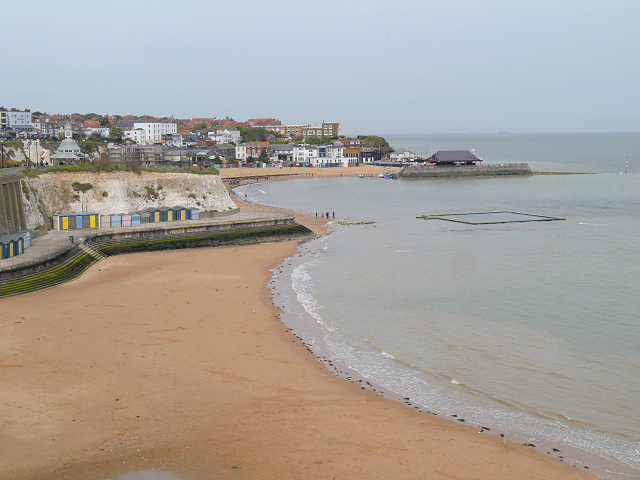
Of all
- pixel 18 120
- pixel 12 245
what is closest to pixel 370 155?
pixel 18 120

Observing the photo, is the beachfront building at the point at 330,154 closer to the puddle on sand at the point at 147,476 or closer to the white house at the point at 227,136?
the white house at the point at 227,136

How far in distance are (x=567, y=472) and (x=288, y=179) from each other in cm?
8478

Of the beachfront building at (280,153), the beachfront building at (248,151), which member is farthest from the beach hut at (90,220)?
the beachfront building at (280,153)

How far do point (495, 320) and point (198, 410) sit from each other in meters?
11.5

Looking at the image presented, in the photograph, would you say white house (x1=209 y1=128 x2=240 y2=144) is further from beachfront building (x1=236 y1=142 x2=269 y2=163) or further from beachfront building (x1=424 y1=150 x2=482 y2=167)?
beachfront building (x1=424 y1=150 x2=482 y2=167)

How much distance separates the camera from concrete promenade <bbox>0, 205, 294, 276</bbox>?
83.0 feet

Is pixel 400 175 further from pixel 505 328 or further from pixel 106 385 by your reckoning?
pixel 106 385

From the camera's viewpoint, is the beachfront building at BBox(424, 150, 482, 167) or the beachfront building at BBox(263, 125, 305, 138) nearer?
the beachfront building at BBox(424, 150, 482, 167)

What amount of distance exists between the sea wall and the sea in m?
51.6

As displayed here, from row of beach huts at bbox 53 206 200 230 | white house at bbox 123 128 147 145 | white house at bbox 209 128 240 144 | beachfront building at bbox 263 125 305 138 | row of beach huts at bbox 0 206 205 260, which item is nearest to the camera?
row of beach huts at bbox 0 206 205 260

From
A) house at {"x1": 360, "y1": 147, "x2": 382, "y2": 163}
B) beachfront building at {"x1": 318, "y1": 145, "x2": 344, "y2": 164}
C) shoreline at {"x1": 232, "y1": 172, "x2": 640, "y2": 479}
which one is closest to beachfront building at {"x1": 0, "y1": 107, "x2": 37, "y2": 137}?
beachfront building at {"x1": 318, "y1": 145, "x2": 344, "y2": 164}

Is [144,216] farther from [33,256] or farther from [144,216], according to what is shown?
[33,256]

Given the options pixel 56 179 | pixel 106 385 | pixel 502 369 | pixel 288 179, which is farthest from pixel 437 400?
pixel 288 179

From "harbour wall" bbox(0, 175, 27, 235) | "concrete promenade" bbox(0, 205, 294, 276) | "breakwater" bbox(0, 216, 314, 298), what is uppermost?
"harbour wall" bbox(0, 175, 27, 235)
